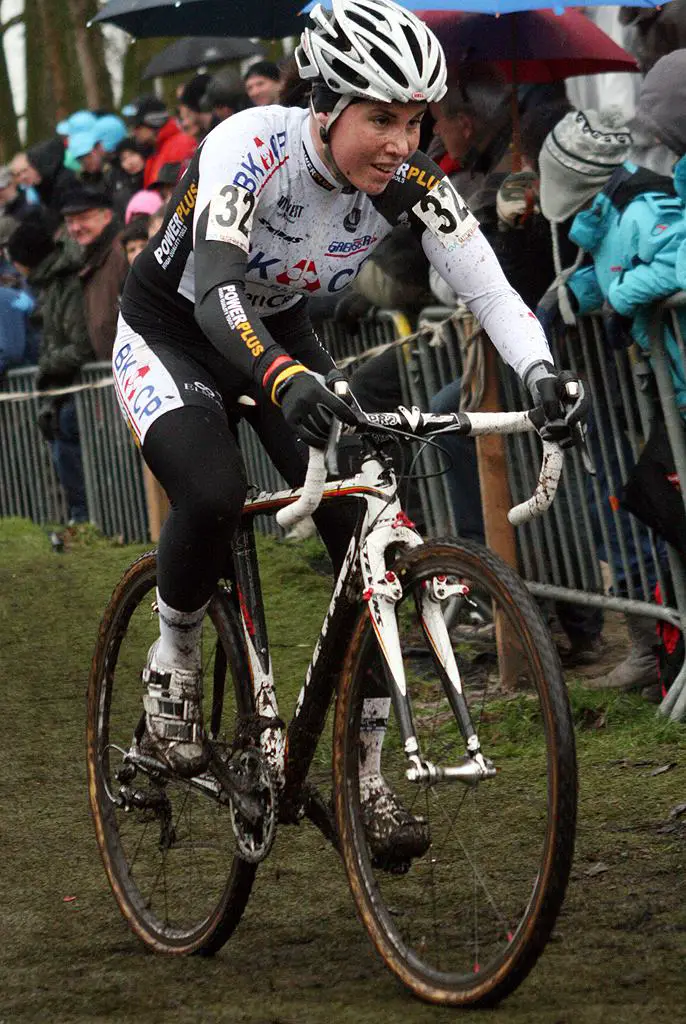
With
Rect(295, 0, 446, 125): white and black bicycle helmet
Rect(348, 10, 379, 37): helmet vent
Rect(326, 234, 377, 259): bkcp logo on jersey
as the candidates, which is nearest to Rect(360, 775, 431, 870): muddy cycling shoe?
Rect(326, 234, 377, 259): bkcp logo on jersey

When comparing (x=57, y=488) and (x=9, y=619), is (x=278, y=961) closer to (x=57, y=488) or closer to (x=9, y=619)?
(x=9, y=619)

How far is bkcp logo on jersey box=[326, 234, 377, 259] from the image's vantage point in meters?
4.49

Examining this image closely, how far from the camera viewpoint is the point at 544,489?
3.81 meters

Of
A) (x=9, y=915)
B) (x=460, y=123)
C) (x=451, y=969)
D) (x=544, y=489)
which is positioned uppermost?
(x=460, y=123)

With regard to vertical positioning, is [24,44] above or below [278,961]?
above

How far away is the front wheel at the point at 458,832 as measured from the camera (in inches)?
136

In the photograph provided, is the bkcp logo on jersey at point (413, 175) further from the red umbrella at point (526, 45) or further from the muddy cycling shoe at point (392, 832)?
the red umbrella at point (526, 45)

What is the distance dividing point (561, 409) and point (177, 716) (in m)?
1.57

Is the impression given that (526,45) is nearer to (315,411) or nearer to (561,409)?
(561,409)

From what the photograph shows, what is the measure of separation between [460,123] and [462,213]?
164 inches

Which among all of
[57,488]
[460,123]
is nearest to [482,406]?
[460,123]

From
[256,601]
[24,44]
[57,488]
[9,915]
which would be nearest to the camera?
[256,601]

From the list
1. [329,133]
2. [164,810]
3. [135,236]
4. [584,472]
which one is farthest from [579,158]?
[135,236]

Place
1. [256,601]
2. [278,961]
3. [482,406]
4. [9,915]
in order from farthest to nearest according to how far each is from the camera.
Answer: [482,406]
[9,915]
[256,601]
[278,961]
